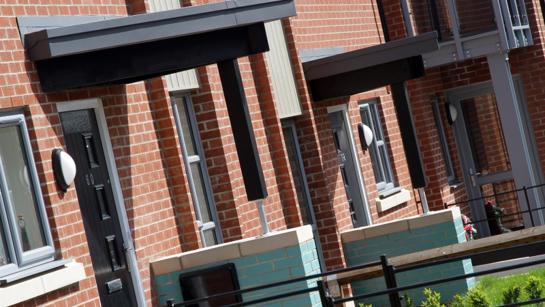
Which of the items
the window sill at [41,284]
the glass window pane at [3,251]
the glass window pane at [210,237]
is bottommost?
the glass window pane at [210,237]

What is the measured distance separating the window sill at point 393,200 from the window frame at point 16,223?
8.25m

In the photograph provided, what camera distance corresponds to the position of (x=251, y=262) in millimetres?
12375

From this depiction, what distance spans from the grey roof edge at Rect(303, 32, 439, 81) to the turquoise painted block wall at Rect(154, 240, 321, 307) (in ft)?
13.5

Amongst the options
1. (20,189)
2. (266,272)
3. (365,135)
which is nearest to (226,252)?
(266,272)

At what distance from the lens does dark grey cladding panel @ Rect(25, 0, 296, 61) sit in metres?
10.3

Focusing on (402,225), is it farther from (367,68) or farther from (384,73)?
(367,68)

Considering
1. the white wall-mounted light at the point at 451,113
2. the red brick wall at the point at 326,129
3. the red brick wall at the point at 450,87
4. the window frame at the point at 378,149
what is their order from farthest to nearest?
the white wall-mounted light at the point at 451,113, the red brick wall at the point at 450,87, the window frame at the point at 378,149, the red brick wall at the point at 326,129

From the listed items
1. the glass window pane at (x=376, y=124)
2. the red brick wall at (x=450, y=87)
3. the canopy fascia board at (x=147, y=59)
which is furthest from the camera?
the red brick wall at (x=450, y=87)

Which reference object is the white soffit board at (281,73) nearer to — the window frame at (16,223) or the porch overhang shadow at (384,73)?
the porch overhang shadow at (384,73)

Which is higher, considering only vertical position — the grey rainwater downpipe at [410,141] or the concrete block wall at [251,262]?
the grey rainwater downpipe at [410,141]

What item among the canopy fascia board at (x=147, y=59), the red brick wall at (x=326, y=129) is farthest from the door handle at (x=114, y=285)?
the red brick wall at (x=326, y=129)

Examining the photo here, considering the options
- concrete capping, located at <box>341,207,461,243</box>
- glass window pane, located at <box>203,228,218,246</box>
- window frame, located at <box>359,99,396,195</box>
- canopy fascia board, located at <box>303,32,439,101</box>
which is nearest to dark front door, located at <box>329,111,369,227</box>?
window frame, located at <box>359,99,396,195</box>

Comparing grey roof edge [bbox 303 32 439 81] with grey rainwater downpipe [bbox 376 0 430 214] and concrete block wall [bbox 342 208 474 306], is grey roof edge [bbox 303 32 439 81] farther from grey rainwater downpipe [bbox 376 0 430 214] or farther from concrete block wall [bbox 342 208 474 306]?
concrete block wall [bbox 342 208 474 306]

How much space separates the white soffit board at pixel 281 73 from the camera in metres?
15.9
